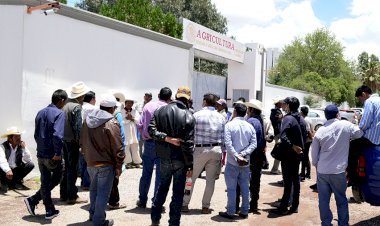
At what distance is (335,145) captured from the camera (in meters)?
5.49

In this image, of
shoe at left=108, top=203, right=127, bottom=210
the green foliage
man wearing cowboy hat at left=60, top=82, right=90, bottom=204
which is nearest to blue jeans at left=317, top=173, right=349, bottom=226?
shoe at left=108, top=203, right=127, bottom=210

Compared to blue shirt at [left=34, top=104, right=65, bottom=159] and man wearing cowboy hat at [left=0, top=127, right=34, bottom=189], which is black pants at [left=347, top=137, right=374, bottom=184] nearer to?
blue shirt at [left=34, top=104, right=65, bottom=159]

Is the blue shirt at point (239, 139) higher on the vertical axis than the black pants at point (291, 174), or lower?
higher

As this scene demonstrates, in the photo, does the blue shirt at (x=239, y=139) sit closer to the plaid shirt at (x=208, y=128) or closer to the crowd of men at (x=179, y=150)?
the crowd of men at (x=179, y=150)

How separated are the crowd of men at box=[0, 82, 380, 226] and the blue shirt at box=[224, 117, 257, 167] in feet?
0.05

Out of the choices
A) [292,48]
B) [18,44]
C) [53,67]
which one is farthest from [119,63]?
[292,48]

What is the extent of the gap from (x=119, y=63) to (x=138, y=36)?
124 centimetres

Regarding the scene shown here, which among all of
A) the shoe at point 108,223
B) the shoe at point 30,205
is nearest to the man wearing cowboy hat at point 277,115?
the shoe at point 108,223

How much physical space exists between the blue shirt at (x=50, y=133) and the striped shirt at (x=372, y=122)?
430cm

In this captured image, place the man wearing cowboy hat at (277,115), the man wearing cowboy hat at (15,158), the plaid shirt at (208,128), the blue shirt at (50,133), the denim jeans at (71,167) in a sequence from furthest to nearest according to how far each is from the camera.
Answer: the man wearing cowboy hat at (277,115)
the man wearing cowboy hat at (15,158)
the denim jeans at (71,167)
the plaid shirt at (208,128)
the blue shirt at (50,133)

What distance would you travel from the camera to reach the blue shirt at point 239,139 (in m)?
6.47

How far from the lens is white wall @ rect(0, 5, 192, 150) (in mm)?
A: 8789

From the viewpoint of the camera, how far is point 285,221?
21.3 feet

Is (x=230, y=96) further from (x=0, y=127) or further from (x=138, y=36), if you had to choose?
(x=0, y=127)
